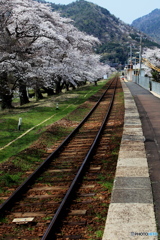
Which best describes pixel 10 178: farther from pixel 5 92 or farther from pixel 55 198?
pixel 5 92

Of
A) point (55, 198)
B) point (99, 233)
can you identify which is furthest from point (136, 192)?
point (99, 233)

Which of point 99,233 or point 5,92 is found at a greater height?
point 5,92

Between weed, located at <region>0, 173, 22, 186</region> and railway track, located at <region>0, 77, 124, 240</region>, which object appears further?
weed, located at <region>0, 173, 22, 186</region>

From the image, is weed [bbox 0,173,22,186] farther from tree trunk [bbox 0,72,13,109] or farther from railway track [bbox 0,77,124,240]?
tree trunk [bbox 0,72,13,109]

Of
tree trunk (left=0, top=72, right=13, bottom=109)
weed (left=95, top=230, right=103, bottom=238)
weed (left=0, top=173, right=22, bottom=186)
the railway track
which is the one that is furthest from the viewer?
tree trunk (left=0, top=72, right=13, bottom=109)

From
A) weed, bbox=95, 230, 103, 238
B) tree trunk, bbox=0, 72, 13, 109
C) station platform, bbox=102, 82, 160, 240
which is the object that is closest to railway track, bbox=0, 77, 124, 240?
weed, bbox=95, 230, 103, 238

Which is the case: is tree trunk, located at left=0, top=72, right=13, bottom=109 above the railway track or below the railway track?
above

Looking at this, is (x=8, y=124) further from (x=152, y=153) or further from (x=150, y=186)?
(x=150, y=186)

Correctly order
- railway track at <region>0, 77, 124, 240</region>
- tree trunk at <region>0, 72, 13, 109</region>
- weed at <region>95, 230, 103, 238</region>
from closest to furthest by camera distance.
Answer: weed at <region>95, 230, 103, 238</region>, railway track at <region>0, 77, 124, 240</region>, tree trunk at <region>0, 72, 13, 109</region>

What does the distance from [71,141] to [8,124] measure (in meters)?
6.55

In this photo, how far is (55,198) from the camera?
320 inches

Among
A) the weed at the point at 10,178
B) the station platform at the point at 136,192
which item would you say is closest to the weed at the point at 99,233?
the station platform at the point at 136,192

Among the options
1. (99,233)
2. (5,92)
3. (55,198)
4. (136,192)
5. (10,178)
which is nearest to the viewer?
(99,233)

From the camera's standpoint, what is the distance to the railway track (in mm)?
6484
